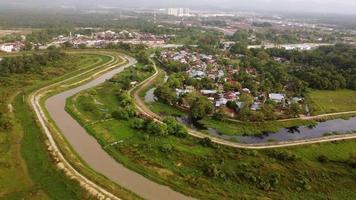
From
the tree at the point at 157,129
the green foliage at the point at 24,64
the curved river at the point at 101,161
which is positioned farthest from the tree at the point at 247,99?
the green foliage at the point at 24,64

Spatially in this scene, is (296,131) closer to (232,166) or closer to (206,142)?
(206,142)

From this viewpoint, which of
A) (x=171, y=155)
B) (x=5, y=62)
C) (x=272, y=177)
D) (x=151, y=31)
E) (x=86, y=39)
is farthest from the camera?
(x=151, y=31)

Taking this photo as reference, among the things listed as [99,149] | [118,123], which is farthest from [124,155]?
[118,123]

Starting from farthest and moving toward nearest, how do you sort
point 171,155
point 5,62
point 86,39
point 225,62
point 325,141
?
point 86,39
point 225,62
point 5,62
point 325,141
point 171,155

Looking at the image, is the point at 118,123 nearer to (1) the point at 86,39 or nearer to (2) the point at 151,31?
(1) the point at 86,39

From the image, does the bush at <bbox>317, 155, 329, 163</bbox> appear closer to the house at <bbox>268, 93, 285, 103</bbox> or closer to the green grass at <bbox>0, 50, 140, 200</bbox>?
the house at <bbox>268, 93, 285, 103</bbox>

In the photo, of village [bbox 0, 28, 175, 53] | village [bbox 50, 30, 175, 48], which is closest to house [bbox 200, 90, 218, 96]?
village [bbox 0, 28, 175, 53]
